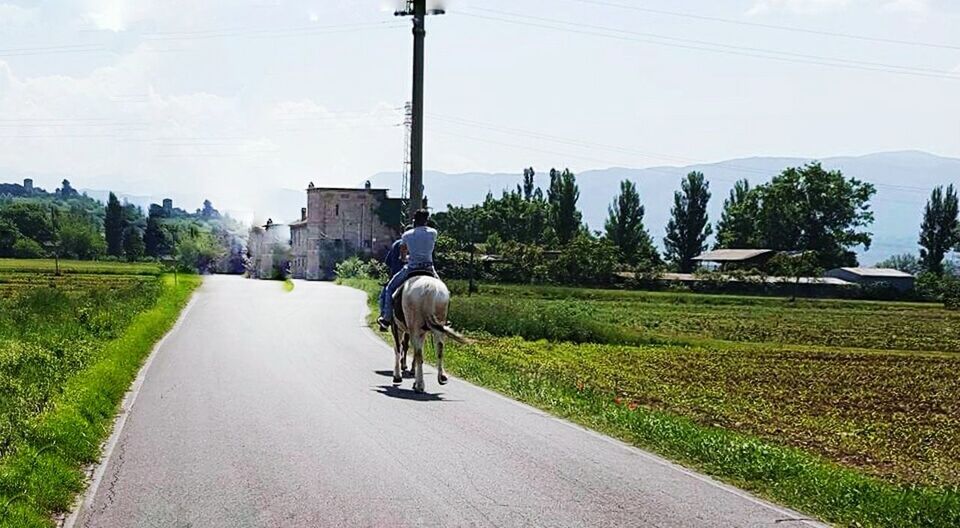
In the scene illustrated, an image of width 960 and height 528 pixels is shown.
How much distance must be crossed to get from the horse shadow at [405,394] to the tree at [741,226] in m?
121

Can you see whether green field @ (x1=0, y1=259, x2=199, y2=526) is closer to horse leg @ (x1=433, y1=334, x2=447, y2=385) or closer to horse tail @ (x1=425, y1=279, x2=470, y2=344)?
horse tail @ (x1=425, y1=279, x2=470, y2=344)

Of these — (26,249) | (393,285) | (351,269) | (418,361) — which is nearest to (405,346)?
(393,285)

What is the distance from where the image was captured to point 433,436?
11641 millimetres

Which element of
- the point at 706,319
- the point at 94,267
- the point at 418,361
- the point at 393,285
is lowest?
the point at 706,319

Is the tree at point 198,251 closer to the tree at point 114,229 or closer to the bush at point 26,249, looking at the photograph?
the tree at point 114,229

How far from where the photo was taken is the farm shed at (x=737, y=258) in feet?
381

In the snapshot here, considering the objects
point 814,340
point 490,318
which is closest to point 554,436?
point 490,318

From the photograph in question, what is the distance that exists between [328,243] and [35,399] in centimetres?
7479

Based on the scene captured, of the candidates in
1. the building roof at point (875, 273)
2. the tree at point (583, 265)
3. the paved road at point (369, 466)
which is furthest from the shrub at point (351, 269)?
the building roof at point (875, 273)

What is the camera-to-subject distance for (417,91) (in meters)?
28.4

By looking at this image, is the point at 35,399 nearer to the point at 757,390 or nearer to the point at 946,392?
the point at 757,390

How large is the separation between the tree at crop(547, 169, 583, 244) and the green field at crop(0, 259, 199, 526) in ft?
283

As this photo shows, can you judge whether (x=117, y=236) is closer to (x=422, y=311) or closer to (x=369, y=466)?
(x=422, y=311)

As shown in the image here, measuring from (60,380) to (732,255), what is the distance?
111 m
